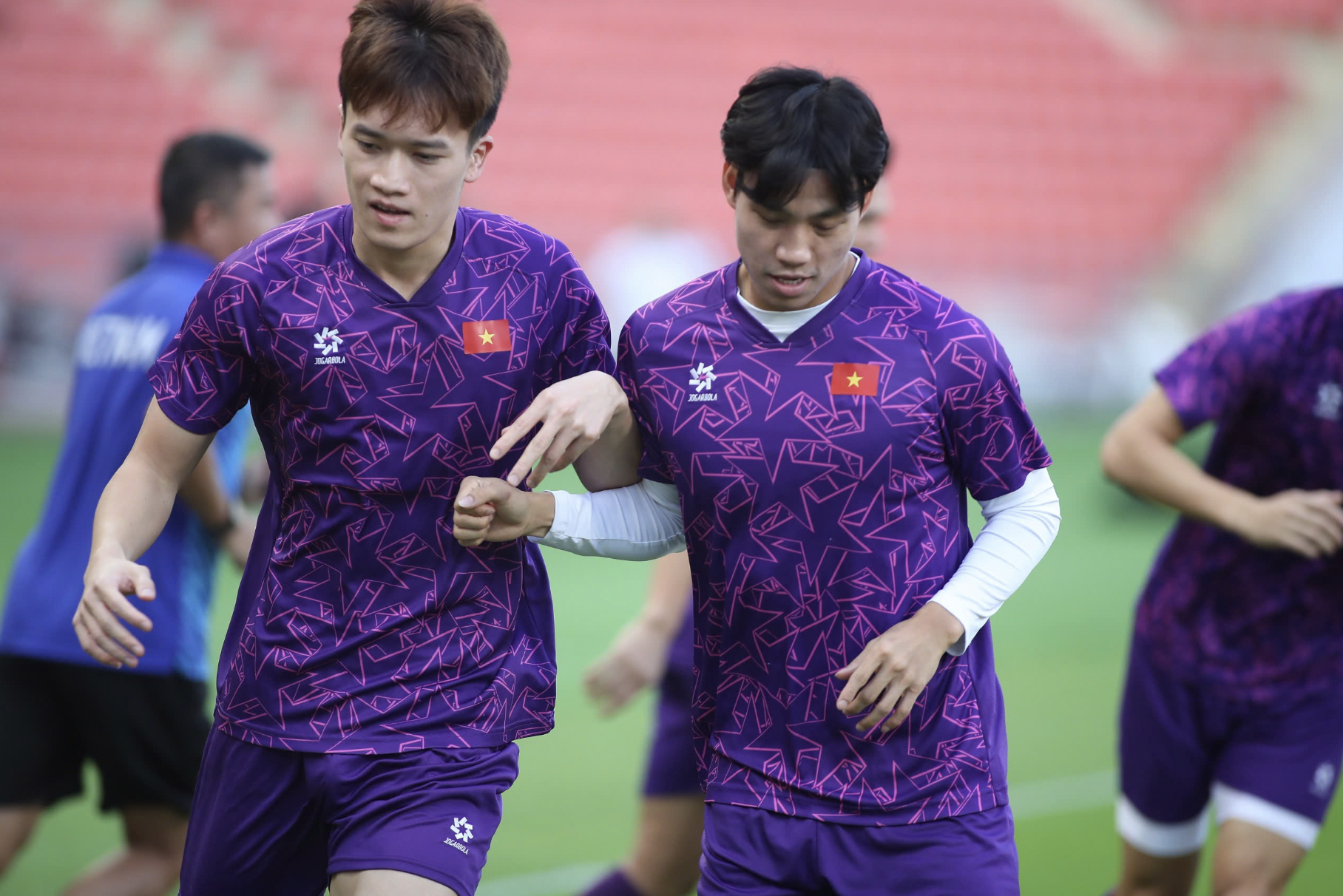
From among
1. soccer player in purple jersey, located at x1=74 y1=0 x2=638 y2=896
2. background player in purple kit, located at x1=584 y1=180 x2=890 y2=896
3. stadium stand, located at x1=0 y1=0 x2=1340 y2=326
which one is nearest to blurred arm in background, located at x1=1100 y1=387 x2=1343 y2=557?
background player in purple kit, located at x1=584 y1=180 x2=890 y2=896

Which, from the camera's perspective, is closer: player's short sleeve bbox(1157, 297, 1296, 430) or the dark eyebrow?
the dark eyebrow

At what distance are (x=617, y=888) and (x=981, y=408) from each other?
195 cm

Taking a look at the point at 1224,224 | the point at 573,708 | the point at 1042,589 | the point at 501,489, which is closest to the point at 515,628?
the point at 501,489

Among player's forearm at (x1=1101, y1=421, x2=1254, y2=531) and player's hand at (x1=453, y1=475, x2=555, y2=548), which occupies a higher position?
player's hand at (x1=453, y1=475, x2=555, y2=548)

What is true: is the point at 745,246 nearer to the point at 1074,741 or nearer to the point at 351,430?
the point at 351,430

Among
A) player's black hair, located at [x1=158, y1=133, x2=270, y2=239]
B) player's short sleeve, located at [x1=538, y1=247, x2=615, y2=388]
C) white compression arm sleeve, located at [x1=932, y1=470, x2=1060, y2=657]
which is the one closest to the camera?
white compression arm sleeve, located at [x1=932, y1=470, x2=1060, y2=657]

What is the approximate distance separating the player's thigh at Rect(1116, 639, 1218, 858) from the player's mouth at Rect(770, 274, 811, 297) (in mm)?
1793

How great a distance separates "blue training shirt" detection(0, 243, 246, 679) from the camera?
151 inches

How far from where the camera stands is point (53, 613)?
383cm

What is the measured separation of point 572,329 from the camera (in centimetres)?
291

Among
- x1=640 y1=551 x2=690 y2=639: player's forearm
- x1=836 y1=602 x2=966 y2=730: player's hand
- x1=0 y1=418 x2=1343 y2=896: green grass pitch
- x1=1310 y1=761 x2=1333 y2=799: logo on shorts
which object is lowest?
x1=0 y1=418 x2=1343 y2=896: green grass pitch

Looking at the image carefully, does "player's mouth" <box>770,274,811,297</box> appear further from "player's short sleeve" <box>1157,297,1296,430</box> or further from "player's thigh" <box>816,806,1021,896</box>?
"player's short sleeve" <box>1157,297,1296,430</box>

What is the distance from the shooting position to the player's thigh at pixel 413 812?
104 inches

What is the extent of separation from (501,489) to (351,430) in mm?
315
